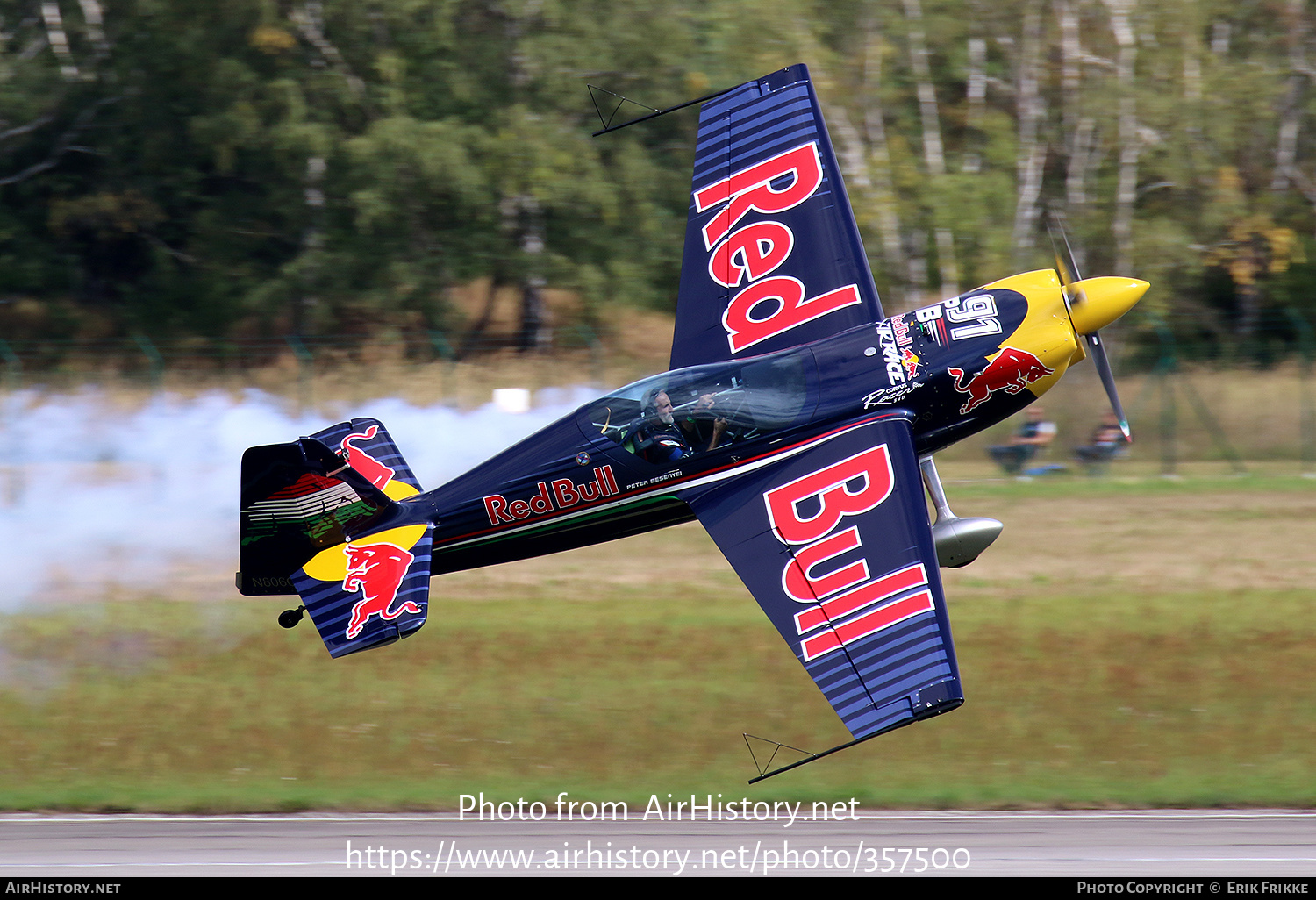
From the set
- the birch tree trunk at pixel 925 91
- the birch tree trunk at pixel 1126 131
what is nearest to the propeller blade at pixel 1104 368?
the birch tree trunk at pixel 1126 131

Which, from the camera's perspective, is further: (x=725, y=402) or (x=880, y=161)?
(x=880, y=161)

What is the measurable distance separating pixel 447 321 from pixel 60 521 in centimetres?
1049

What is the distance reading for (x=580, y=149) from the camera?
24.0 m

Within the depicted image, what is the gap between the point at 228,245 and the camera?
26.5m

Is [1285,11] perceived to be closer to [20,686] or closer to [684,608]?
[684,608]

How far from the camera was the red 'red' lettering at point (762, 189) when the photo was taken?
13398mm

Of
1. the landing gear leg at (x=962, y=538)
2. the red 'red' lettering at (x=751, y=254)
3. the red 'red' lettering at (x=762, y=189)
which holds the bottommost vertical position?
the landing gear leg at (x=962, y=538)

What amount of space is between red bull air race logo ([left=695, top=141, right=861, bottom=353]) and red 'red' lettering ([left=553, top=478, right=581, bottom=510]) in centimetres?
227

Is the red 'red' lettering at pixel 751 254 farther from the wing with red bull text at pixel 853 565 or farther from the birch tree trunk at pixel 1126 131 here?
the birch tree trunk at pixel 1126 131

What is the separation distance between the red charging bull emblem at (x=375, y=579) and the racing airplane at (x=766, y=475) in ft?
0.07

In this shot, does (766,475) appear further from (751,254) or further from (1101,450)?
(1101,450)

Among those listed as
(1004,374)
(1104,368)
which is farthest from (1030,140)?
(1004,374)

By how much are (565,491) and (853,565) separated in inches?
114

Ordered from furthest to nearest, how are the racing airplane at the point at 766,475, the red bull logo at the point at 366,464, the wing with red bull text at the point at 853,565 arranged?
the red bull logo at the point at 366,464 < the racing airplane at the point at 766,475 < the wing with red bull text at the point at 853,565
